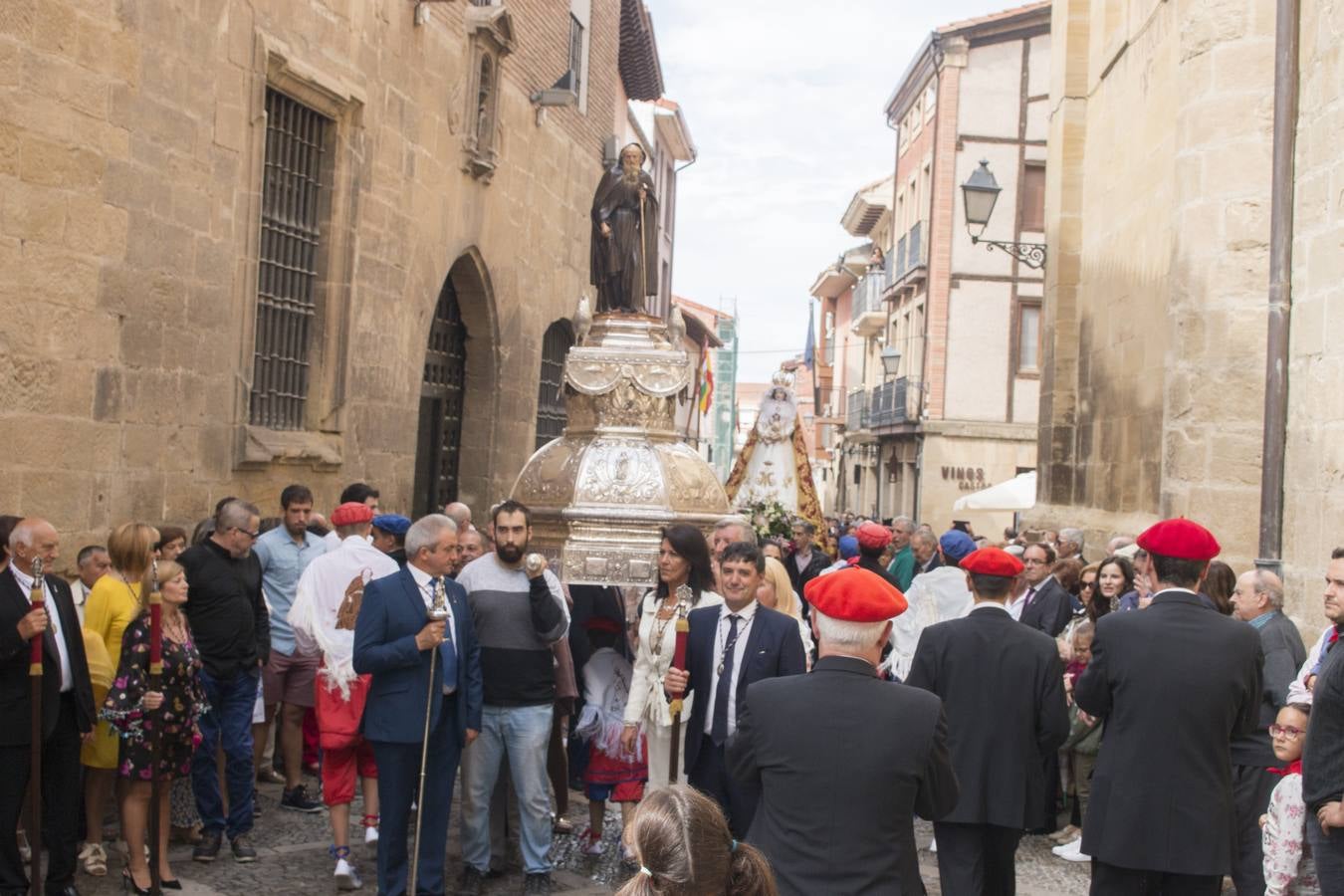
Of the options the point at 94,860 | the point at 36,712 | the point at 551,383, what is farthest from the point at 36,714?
the point at 551,383

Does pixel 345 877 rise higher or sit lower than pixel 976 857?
lower

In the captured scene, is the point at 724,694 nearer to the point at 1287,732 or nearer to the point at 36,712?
the point at 1287,732

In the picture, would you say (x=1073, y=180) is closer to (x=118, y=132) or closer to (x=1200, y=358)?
(x=1200, y=358)

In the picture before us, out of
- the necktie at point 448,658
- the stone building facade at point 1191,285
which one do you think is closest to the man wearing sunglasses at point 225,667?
the necktie at point 448,658

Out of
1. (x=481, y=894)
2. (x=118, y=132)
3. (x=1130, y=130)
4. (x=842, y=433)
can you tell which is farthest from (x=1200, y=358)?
(x=842, y=433)

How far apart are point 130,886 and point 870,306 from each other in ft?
142

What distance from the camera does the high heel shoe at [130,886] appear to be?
6824 millimetres

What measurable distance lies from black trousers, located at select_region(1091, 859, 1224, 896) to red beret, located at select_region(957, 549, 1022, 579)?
1.09 meters

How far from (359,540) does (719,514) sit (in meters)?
2.91

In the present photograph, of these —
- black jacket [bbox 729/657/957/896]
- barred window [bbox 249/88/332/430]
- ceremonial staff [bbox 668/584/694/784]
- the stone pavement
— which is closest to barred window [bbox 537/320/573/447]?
barred window [bbox 249/88/332/430]

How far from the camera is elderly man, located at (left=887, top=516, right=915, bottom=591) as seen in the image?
1377 centimetres

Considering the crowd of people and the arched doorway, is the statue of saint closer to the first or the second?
the crowd of people

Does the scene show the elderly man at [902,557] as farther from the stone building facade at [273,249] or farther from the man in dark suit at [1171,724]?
the man in dark suit at [1171,724]

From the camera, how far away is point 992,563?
237 inches
